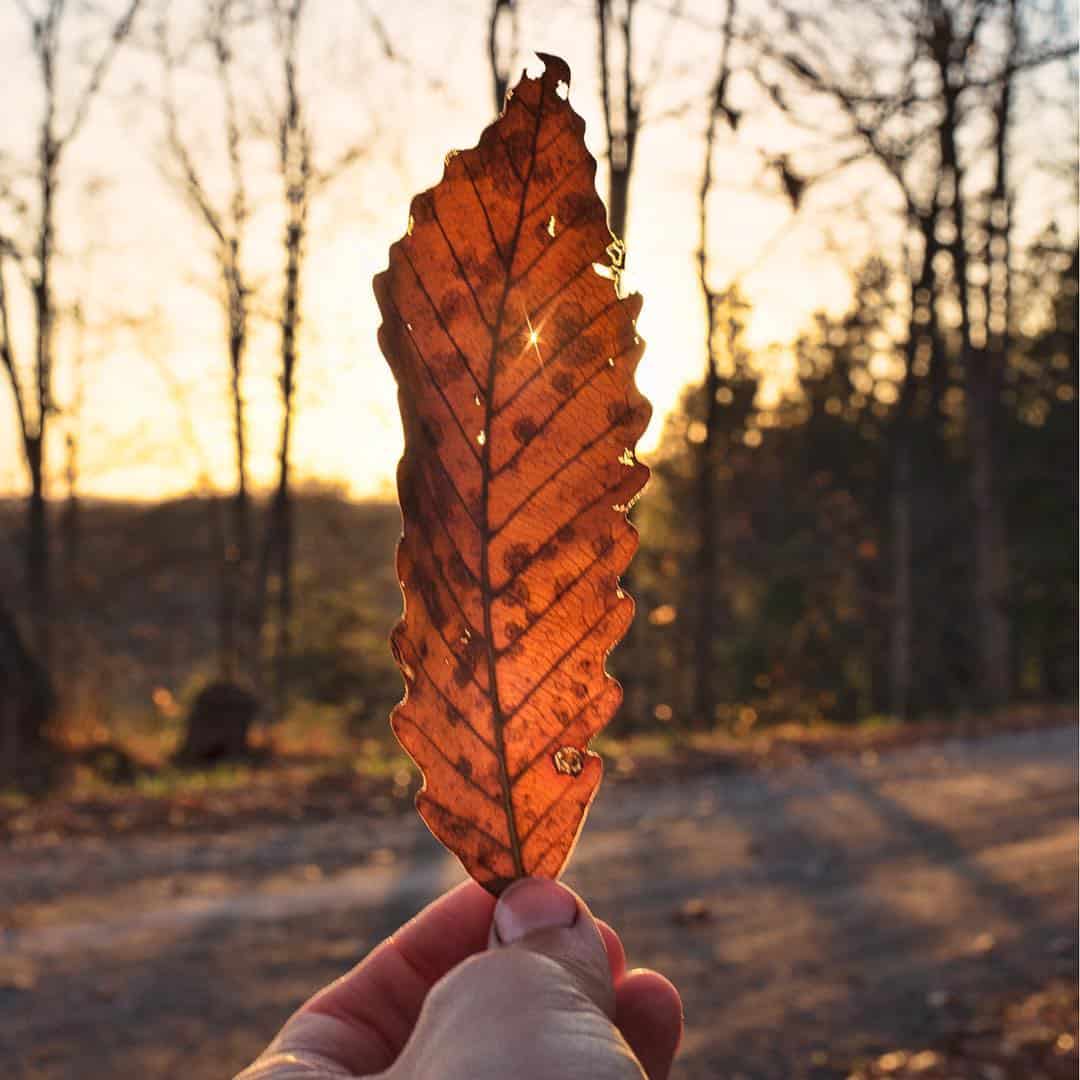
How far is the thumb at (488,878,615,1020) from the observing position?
899mm

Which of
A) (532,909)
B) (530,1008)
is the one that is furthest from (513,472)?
(530,1008)

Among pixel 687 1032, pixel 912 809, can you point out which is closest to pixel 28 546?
pixel 912 809

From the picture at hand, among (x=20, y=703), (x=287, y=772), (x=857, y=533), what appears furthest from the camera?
(x=857, y=533)

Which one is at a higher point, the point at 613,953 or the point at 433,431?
the point at 433,431

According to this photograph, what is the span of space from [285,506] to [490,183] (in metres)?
19.4

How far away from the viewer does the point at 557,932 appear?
1.01 meters

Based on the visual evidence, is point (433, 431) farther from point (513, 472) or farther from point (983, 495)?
point (983, 495)

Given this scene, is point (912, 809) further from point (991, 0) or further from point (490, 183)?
point (490, 183)

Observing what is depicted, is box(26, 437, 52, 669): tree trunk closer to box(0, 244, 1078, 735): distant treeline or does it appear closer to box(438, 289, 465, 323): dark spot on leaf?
box(0, 244, 1078, 735): distant treeline

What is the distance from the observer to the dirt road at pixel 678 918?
230 inches

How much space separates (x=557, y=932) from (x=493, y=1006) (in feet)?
0.28

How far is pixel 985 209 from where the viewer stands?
16406 millimetres

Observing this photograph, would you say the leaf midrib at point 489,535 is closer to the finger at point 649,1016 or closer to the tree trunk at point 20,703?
the finger at point 649,1016

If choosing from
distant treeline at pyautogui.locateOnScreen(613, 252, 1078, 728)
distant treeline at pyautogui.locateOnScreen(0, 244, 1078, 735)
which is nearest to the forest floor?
distant treeline at pyautogui.locateOnScreen(0, 244, 1078, 735)
